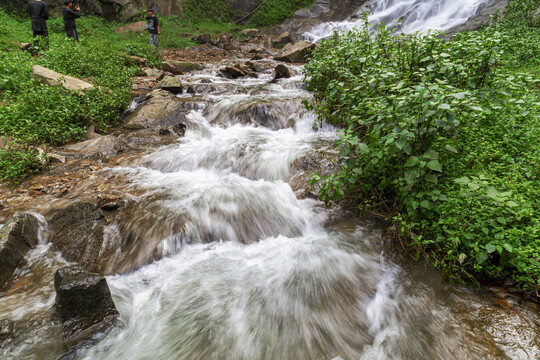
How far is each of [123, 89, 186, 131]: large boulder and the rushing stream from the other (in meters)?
2.64

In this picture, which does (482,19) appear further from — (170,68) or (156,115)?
(170,68)

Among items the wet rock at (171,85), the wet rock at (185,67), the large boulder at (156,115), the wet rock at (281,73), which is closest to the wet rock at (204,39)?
the wet rock at (185,67)

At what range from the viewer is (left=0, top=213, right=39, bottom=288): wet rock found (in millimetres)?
2863

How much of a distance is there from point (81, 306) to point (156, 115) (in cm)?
572

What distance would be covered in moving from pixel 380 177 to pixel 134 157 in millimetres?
4838

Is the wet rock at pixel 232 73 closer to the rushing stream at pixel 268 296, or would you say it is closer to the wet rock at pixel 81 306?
the rushing stream at pixel 268 296

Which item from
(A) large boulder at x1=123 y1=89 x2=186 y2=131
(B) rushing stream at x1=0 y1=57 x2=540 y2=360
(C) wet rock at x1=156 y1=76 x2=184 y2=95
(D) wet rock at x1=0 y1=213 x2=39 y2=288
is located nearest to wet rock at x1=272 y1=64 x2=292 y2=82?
(C) wet rock at x1=156 y1=76 x2=184 y2=95

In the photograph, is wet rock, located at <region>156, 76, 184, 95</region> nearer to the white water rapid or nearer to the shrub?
the white water rapid

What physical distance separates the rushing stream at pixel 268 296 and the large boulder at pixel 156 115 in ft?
8.66

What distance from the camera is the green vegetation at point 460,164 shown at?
2.26 m

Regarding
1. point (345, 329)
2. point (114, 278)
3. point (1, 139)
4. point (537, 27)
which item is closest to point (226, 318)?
point (345, 329)

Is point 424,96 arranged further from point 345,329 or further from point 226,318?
point 226,318

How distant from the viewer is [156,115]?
7.10 meters

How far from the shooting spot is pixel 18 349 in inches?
85.2
